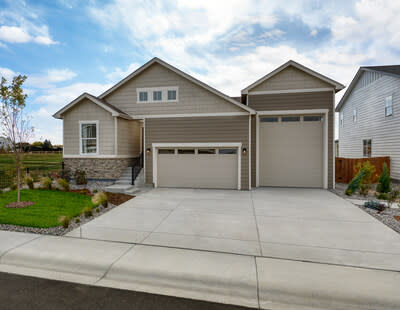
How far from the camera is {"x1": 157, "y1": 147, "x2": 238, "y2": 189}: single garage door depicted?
414 inches

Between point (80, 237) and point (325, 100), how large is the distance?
38.7 feet

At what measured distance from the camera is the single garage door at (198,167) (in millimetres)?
10523

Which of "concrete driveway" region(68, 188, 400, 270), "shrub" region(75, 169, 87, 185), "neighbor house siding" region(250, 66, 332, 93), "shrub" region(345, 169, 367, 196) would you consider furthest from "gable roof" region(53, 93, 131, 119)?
"shrub" region(345, 169, 367, 196)

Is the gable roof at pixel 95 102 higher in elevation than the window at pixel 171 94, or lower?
lower

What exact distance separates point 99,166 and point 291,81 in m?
11.1

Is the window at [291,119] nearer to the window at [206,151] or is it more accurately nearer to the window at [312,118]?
the window at [312,118]

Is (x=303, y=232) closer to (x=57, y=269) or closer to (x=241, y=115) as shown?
(x=57, y=269)

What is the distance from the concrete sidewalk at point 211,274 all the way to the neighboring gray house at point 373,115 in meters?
12.9

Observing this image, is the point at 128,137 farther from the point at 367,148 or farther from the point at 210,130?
the point at 367,148

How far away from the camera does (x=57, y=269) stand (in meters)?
3.52

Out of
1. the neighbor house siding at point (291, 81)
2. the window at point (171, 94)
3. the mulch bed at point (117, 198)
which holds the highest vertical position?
the neighbor house siding at point (291, 81)

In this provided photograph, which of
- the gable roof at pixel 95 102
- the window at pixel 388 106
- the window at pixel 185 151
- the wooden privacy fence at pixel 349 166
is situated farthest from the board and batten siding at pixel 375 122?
the gable roof at pixel 95 102

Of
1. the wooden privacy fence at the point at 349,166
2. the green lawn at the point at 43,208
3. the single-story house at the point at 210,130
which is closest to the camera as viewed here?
the green lawn at the point at 43,208

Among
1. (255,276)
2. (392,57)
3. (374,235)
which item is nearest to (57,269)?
(255,276)
